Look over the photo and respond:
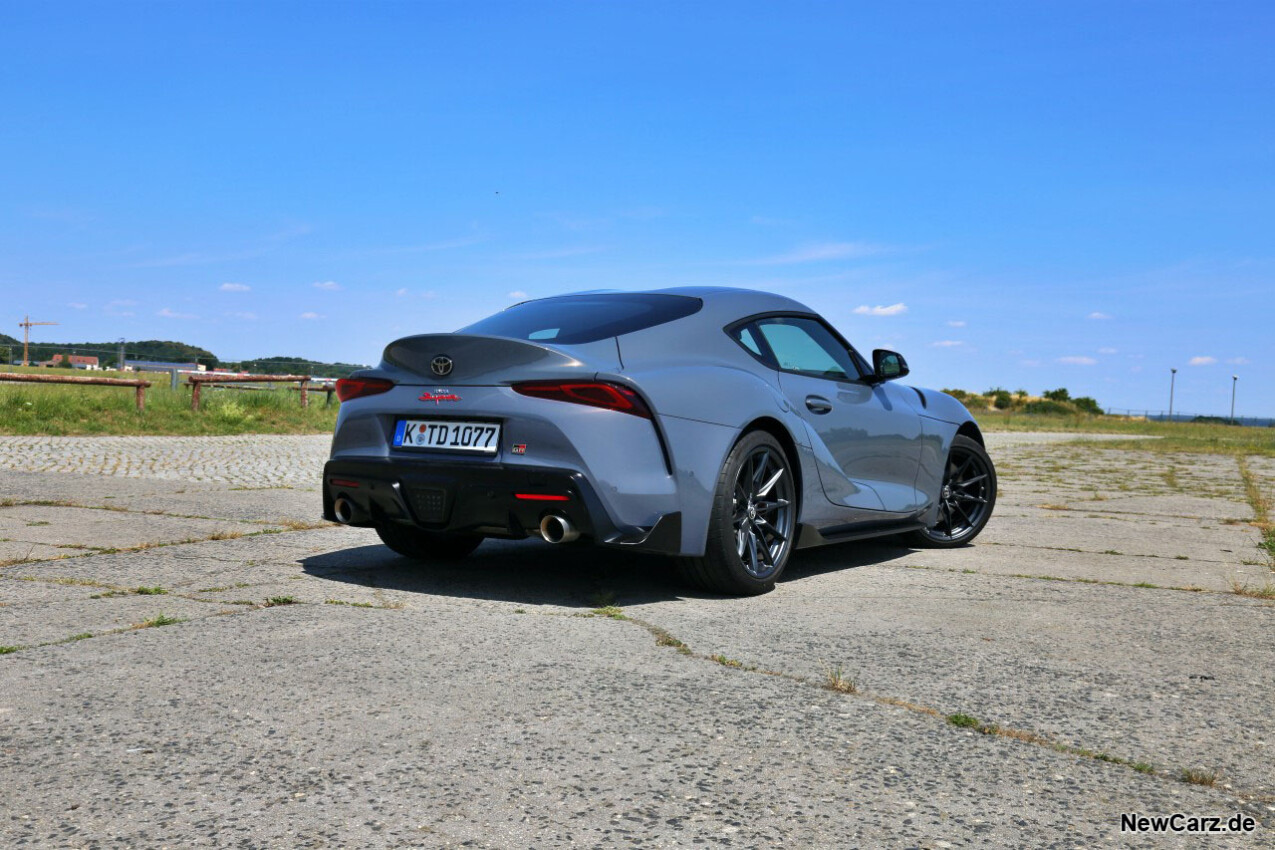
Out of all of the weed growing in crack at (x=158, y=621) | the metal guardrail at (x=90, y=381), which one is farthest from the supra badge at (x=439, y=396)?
the metal guardrail at (x=90, y=381)

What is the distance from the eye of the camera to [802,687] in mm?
3354

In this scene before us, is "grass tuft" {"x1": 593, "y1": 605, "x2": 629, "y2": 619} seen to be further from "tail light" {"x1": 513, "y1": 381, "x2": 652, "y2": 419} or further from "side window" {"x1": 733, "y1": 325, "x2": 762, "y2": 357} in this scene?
"side window" {"x1": 733, "y1": 325, "x2": 762, "y2": 357}

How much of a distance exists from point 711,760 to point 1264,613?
325 centimetres

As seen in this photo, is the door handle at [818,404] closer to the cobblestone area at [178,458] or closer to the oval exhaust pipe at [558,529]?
the oval exhaust pipe at [558,529]

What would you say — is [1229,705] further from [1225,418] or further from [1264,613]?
[1225,418]

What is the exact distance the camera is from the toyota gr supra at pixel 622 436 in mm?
4574

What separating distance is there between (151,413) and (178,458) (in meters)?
6.79

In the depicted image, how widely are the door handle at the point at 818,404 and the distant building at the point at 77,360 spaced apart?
36.0 m

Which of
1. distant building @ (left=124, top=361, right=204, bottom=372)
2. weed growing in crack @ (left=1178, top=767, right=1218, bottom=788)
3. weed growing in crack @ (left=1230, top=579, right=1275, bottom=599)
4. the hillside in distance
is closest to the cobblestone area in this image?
weed growing in crack @ (left=1230, top=579, right=1275, bottom=599)

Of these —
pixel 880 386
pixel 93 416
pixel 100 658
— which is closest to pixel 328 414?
pixel 93 416

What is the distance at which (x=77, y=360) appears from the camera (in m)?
38.5

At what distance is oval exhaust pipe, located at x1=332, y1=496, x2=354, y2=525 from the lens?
514 centimetres

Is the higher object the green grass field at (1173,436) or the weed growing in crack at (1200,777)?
the green grass field at (1173,436)

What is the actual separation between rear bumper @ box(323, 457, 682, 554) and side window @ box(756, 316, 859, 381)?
1.35m
